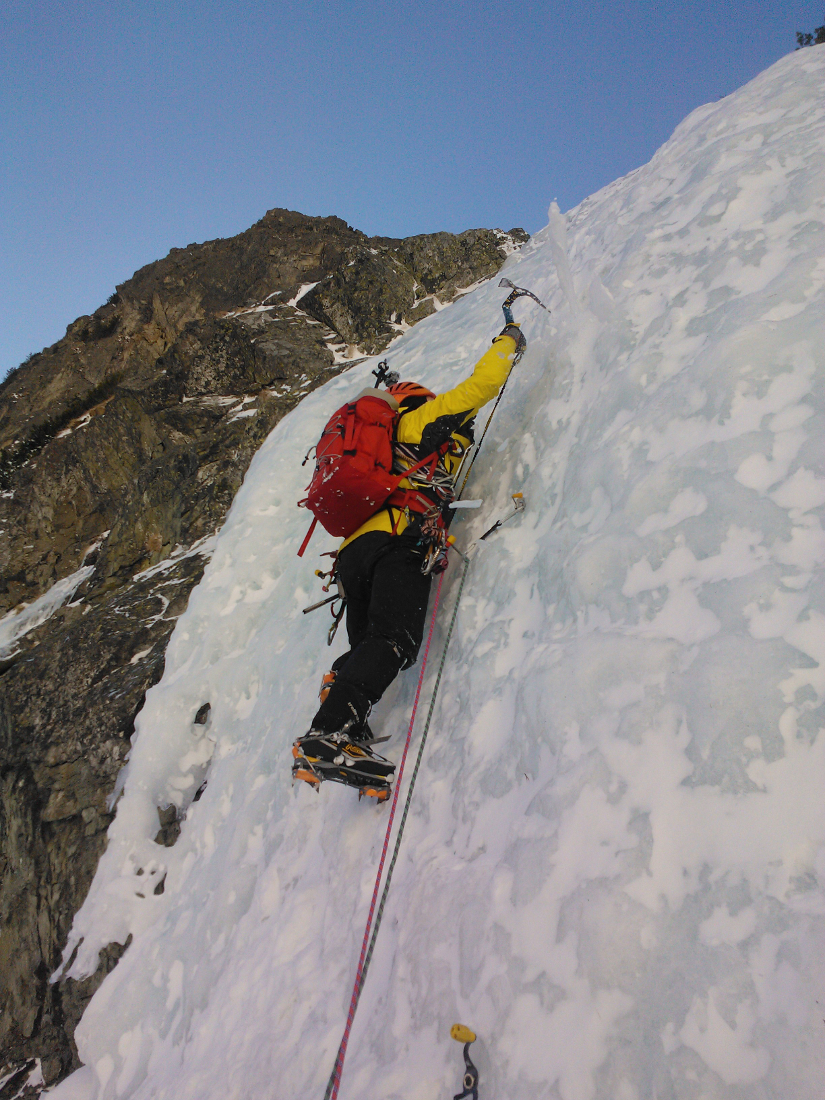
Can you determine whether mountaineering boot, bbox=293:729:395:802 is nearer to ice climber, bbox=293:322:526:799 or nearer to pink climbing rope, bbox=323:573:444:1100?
ice climber, bbox=293:322:526:799

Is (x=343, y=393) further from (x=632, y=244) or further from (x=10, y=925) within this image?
(x=10, y=925)

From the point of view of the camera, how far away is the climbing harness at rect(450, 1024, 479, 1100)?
1.72m

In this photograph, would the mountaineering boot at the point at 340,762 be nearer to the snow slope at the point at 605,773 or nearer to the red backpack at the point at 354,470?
the snow slope at the point at 605,773

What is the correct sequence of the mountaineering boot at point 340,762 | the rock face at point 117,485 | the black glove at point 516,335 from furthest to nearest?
the rock face at point 117,485 < the black glove at point 516,335 < the mountaineering boot at point 340,762

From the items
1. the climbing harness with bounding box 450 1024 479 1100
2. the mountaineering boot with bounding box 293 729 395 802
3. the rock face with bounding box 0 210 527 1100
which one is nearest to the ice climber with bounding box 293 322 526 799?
the mountaineering boot with bounding box 293 729 395 802

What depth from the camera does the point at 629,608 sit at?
2311 millimetres

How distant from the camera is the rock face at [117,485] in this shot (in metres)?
5.67

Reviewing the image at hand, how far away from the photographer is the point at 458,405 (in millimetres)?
3701

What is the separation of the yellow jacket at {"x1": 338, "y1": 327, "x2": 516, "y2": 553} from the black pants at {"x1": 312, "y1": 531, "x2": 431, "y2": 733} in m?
0.08

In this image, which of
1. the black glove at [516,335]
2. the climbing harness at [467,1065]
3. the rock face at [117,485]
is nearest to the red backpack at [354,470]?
the black glove at [516,335]

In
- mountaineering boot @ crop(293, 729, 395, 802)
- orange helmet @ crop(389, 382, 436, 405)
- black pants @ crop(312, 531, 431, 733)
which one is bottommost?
mountaineering boot @ crop(293, 729, 395, 802)

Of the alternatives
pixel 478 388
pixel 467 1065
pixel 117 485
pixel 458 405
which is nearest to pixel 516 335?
pixel 478 388

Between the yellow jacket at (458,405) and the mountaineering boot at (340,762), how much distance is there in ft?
4.34

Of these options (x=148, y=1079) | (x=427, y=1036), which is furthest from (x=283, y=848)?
(x=427, y=1036)
